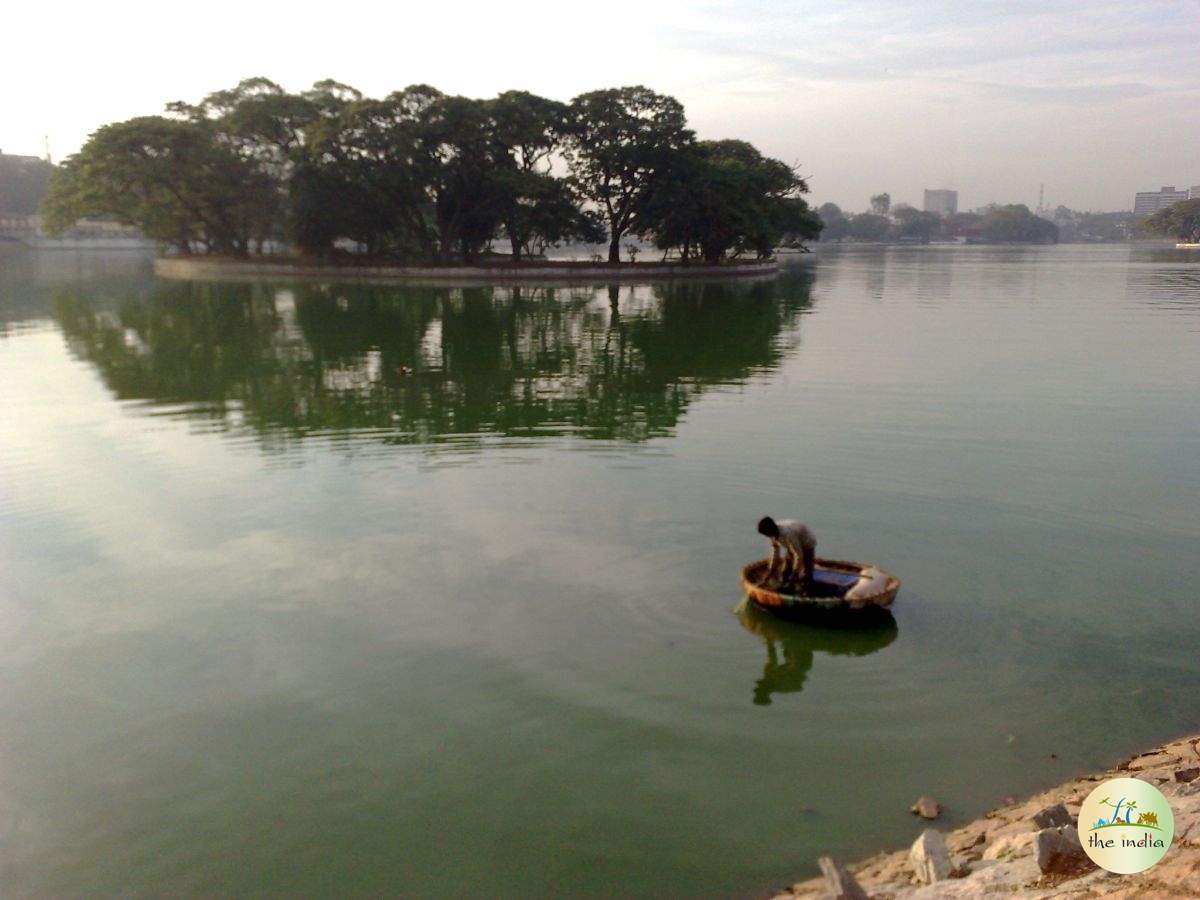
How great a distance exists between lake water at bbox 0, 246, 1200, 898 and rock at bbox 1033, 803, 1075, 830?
119cm

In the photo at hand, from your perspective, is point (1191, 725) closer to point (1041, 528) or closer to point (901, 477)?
point (1041, 528)

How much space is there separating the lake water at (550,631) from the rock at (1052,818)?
3.92ft

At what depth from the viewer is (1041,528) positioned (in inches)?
453

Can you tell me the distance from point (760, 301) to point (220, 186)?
38.5 meters

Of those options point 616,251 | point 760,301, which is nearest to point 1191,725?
point 760,301

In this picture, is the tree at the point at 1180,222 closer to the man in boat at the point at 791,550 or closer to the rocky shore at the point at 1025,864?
the man in boat at the point at 791,550

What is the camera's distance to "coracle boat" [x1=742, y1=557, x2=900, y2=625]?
8.46 m

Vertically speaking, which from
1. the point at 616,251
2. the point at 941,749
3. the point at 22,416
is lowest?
the point at 941,749

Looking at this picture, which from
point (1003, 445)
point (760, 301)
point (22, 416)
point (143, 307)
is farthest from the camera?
point (760, 301)

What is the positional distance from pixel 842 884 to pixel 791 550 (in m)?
4.28

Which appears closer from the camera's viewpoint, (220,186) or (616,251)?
(220,186)

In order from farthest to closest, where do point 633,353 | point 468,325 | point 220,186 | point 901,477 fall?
point 220,186
point 468,325
point 633,353
point 901,477

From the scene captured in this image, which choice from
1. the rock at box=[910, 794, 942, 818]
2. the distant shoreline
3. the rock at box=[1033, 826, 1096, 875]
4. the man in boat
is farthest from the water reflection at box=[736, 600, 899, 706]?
the distant shoreline

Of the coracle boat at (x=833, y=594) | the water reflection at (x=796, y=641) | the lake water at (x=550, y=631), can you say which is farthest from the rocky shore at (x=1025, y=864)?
the coracle boat at (x=833, y=594)
